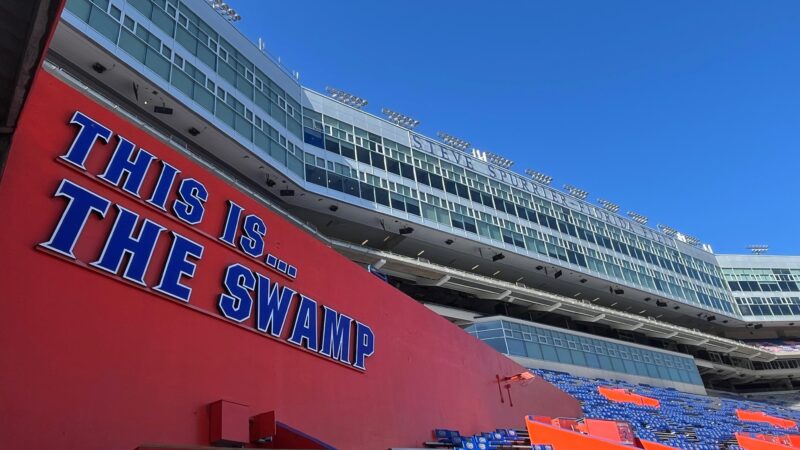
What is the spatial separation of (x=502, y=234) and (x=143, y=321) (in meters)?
38.5

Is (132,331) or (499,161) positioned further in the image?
(499,161)

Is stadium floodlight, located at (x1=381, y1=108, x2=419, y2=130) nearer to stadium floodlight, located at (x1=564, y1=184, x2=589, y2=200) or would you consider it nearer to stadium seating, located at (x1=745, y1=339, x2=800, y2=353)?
stadium floodlight, located at (x1=564, y1=184, x2=589, y2=200)

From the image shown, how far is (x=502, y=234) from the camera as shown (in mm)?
43656

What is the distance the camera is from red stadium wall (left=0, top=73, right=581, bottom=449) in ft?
18.9

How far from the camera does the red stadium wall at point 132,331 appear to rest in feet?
18.9

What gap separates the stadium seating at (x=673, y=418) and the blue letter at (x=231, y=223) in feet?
60.4

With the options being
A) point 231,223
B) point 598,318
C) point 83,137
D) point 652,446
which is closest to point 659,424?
point 652,446

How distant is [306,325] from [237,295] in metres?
1.80

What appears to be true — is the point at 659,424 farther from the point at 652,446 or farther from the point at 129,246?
the point at 129,246

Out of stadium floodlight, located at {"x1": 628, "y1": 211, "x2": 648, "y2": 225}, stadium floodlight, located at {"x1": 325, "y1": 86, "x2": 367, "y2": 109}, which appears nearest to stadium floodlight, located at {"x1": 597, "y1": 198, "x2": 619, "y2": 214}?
stadium floodlight, located at {"x1": 628, "y1": 211, "x2": 648, "y2": 225}

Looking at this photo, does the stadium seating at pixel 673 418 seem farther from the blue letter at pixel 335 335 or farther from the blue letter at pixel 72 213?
the blue letter at pixel 72 213

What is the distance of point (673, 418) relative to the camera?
32000mm

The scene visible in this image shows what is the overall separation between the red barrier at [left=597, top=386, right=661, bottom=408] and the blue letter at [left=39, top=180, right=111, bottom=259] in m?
34.5

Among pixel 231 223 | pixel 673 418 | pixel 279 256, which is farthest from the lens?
pixel 673 418
